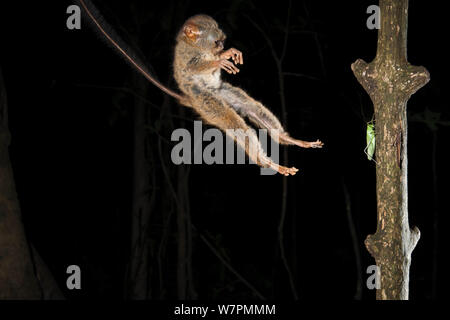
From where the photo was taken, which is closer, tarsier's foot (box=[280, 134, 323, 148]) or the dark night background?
tarsier's foot (box=[280, 134, 323, 148])

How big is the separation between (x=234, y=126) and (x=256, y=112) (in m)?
0.20

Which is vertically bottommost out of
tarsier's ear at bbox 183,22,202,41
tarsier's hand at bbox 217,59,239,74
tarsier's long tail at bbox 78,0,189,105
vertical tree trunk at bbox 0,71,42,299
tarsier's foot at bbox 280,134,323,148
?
vertical tree trunk at bbox 0,71,42,299

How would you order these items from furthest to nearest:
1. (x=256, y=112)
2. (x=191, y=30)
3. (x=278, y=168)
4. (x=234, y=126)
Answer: (x=256, y=112) → (x=234, y=126) → (x=278, y=168) → (x=191, y=30)

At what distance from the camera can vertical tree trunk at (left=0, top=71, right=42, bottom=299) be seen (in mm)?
4152

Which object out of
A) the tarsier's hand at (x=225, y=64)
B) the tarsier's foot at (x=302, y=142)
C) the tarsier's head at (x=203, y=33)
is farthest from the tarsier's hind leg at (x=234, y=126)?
the tarsier's hand at (x=225, y=64)

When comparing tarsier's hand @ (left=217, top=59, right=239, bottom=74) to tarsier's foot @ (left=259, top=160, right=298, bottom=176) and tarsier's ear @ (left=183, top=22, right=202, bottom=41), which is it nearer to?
tarsier's ear @ (left=183, top=22, right=202, bottom=41)

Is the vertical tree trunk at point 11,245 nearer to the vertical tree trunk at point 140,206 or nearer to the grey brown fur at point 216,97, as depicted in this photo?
the vertical tree trunk at point 140,206

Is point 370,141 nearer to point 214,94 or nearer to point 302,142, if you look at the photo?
point 302,142

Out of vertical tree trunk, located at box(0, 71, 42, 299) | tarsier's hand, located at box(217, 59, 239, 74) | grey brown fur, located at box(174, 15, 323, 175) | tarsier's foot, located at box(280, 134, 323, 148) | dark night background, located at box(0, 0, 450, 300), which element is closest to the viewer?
tarsier's hand, located at box(217, 59, 239, 74)

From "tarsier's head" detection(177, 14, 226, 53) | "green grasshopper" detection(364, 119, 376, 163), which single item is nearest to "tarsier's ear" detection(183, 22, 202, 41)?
"tarsier's head" detection(177, 14, 226, 53)

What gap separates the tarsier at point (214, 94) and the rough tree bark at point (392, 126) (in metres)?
0.36

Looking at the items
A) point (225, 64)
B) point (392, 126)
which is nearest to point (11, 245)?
point (225, 64)

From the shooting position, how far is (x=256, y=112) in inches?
103

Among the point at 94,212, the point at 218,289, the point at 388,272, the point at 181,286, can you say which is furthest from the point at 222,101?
the point at 94,212
